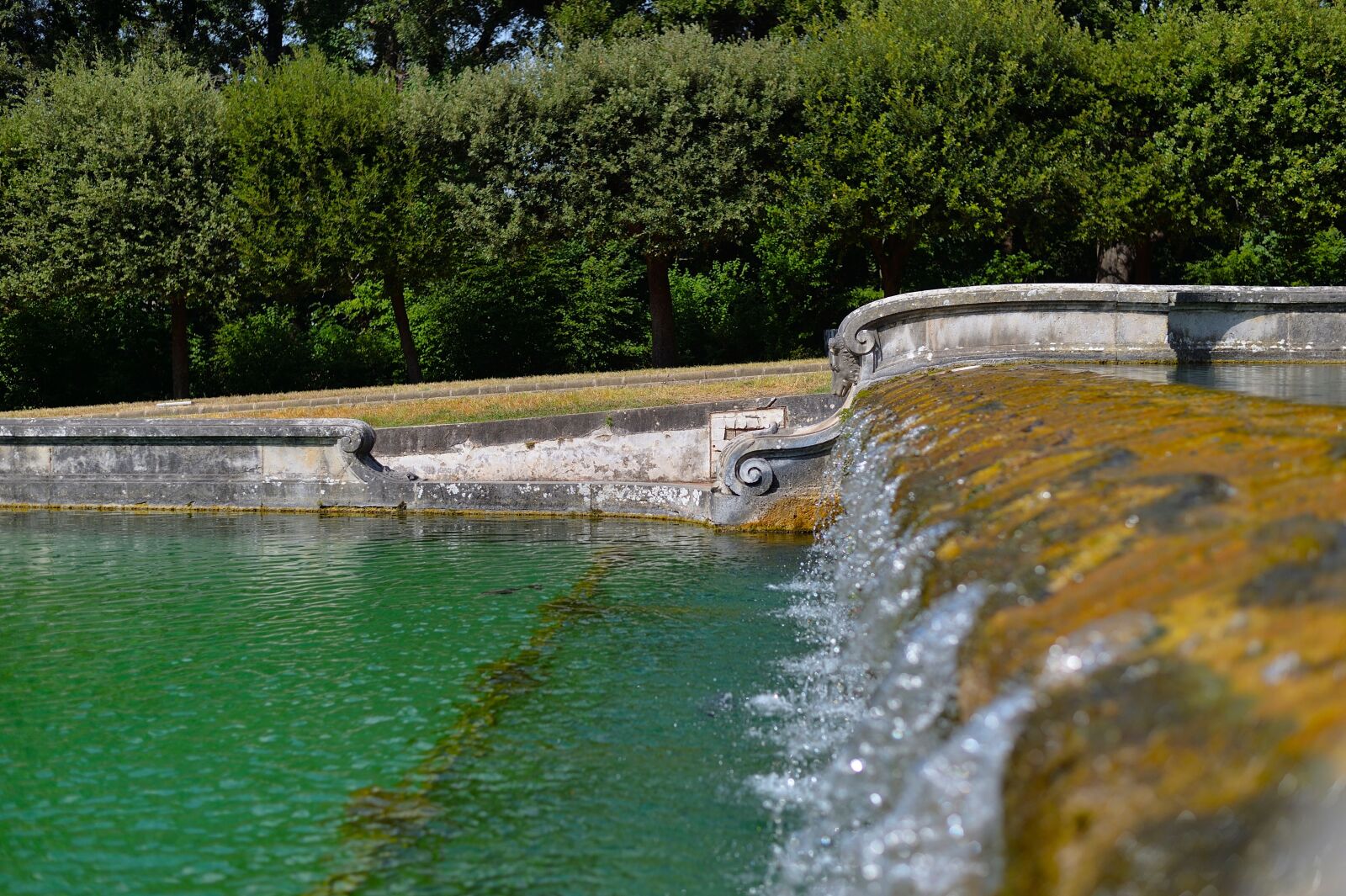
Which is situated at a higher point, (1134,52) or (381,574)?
(1134,52)

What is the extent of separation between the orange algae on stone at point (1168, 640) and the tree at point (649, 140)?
57.0ft

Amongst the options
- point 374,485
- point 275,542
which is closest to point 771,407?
point 374,485

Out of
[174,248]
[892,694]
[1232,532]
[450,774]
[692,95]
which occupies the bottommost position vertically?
[450,774]

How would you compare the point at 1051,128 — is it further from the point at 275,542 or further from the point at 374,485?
the point at 275,542

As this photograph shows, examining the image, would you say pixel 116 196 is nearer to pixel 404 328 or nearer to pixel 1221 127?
pixel 404 328

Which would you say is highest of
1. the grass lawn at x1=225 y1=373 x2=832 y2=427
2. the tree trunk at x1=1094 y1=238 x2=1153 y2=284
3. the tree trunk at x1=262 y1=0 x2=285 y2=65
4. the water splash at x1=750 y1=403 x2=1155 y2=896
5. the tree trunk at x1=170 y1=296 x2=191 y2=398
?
the tree trunk at x1=262 y1=0 x2=285 y2=65

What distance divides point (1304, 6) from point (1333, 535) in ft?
66.8

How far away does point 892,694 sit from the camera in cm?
284

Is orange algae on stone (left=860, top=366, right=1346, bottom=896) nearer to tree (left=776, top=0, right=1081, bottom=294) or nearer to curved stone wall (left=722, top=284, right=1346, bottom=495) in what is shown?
curved stone wall (left=722, top=284, right=1346, bottom=495)

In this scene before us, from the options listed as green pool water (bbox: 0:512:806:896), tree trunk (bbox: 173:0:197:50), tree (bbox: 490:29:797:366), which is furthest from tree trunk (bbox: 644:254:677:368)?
green pool water (bbox: 0:512:806:896)

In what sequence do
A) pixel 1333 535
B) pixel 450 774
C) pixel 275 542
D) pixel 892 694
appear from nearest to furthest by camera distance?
1. pixel 1333 535
2. pixel 892 694
3. pixel 450 774
4. pixel 275 542

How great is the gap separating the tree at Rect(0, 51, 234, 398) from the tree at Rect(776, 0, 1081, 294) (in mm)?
9591

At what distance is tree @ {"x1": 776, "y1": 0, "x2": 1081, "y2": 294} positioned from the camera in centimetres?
1919

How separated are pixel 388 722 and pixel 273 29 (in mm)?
27885
